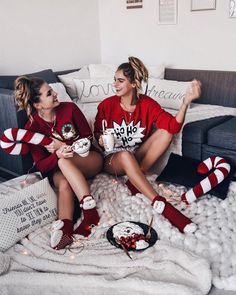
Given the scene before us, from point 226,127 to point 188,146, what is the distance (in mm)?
270

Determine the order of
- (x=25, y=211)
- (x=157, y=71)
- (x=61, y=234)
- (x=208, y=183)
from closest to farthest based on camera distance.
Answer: (x=61, y=234) < (x=25, y=211) < (x=208, y=183) < (x=157, y=71)

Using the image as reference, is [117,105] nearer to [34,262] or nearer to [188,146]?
[188,146]

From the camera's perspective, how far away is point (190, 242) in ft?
5.54

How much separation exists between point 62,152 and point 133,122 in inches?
19.8

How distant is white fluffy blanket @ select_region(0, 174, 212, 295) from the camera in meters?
1.44

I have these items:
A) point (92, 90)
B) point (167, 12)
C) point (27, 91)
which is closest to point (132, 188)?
point (27, 91)

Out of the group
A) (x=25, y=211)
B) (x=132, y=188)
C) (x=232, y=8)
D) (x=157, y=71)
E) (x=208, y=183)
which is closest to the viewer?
(x=25, y=211)

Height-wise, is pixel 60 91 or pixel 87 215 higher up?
pixel 60 91

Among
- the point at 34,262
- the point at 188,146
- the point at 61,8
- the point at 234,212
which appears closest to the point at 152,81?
the point at 188,146

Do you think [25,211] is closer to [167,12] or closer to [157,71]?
[157,71]

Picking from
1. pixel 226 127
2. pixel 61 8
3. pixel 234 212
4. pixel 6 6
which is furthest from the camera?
pixel 61 8

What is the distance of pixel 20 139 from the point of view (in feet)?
6.57

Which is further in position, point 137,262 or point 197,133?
point 197,133

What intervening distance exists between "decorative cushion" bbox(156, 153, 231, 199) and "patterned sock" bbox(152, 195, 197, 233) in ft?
1.21
